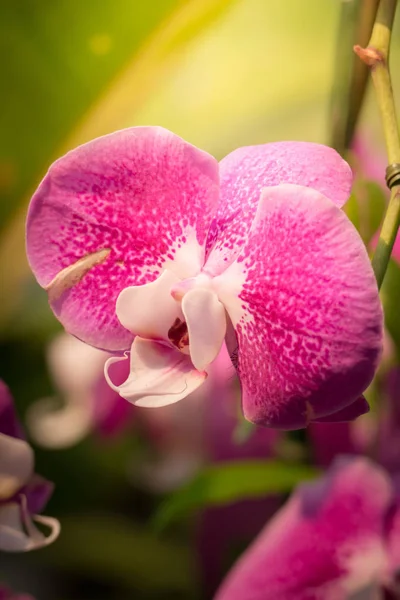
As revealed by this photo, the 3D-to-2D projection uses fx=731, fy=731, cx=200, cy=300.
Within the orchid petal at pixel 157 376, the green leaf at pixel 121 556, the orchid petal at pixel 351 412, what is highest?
Result: the orchid petal at pixel 157 376

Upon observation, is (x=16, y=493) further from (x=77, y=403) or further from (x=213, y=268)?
(x=77, y=403)

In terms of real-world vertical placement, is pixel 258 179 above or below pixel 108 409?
above

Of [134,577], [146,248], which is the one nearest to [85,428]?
[134,577]

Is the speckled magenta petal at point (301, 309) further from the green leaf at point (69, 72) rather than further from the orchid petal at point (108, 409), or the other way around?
the orchid petal at point (108, 409)

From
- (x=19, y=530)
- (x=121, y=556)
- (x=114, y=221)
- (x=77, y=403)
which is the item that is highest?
(x=114, y=221)

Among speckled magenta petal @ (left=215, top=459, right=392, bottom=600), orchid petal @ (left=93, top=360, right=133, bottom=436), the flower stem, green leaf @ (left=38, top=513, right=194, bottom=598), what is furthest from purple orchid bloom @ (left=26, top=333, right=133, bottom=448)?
the flower stem

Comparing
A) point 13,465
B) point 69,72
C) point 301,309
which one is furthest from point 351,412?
point 69,72

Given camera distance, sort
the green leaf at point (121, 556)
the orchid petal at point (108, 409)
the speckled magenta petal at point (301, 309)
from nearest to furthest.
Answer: the speckled magenta petal at point (301, 309), the orchid petal at point (108, 409), the green leaf at point (121, 556)

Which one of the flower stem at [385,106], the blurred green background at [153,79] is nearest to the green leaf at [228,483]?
the blurred green background at [153,79]
